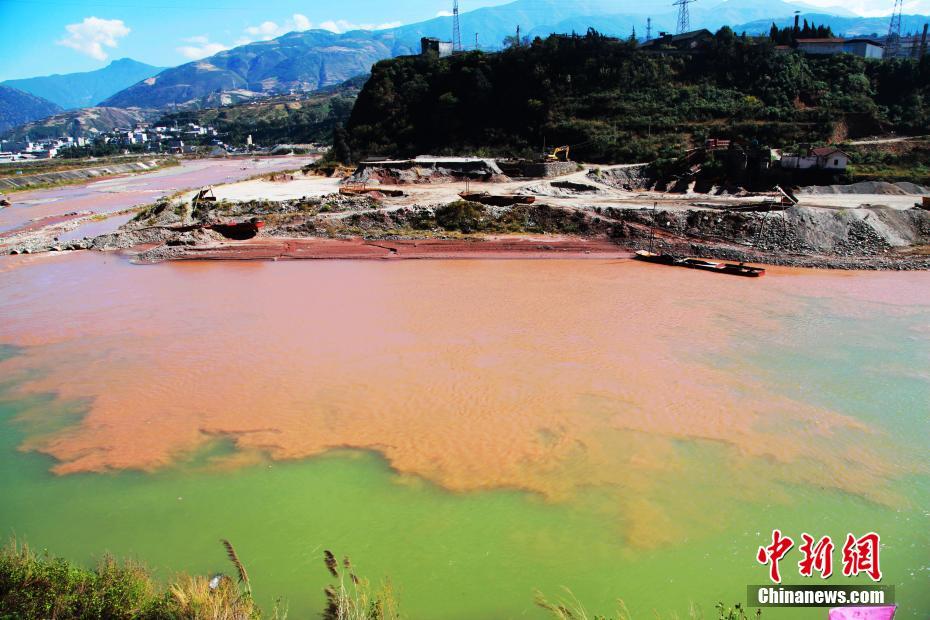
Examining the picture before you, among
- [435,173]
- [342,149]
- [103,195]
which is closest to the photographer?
[435,173]

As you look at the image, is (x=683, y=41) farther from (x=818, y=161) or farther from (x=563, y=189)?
(x=563, y=189)

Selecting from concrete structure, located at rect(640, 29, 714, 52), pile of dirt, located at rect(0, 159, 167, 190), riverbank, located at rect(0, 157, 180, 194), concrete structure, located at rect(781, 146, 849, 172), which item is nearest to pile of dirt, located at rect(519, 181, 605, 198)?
concrete structure, located at rect(781, 146, 849, 172)

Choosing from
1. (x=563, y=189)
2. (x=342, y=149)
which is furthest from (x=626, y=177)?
(x=342, y=149)

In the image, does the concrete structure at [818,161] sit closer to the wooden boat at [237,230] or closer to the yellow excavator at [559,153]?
the yellow excavator at [559,153]

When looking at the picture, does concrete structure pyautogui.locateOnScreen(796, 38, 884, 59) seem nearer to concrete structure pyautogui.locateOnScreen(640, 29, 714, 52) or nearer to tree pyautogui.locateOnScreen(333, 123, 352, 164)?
concrete structure pyautogui.locateOnScreen(640, 29, 714, 52)

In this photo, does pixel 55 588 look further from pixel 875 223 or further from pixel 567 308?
pixel 875 223

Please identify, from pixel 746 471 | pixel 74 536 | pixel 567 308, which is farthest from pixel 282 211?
pixel 746 471
